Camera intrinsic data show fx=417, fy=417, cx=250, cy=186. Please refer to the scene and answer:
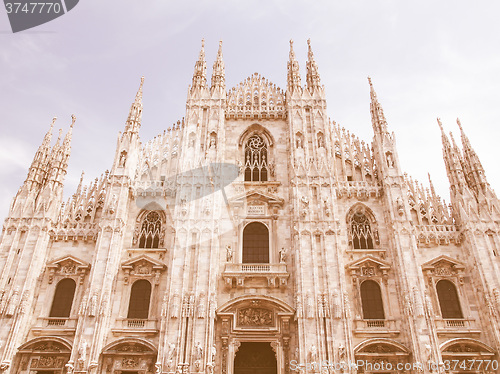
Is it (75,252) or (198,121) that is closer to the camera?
(75,252)

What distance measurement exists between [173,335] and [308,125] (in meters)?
15.5

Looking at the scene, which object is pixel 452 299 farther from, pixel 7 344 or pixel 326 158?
pixel 7 344

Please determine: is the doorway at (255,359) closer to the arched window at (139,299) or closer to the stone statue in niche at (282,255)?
the stone statue in niche at (282,255)

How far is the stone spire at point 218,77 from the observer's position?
96.5 feet

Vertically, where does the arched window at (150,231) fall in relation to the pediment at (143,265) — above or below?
above

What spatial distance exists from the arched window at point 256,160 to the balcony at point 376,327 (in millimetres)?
10427

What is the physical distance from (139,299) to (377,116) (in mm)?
18943

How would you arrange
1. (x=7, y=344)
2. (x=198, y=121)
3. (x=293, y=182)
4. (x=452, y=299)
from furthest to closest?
(x=198, y=121) < (x=293, y=182) < (x=452, y=299) < (x=7, y=344)

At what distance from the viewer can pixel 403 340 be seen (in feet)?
70.2

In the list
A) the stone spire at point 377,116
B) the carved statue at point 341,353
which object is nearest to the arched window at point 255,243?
the carved statue at point 341,353

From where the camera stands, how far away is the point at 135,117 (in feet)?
92.7

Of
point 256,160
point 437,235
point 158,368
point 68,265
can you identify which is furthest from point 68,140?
point 437,235

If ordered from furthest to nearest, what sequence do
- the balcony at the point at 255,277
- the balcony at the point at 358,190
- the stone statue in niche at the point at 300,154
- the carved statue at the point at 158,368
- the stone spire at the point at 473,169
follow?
the stone statue in niche at the point at 300,154, the balcony at the point at 358,190, the stone spire at the point at 473,169, the balcony at the point at 255,277, the carved statue at the point at 158,368

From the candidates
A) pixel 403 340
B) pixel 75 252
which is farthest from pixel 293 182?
pixel 75 252
